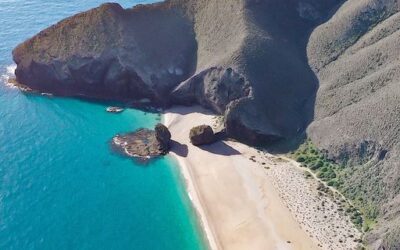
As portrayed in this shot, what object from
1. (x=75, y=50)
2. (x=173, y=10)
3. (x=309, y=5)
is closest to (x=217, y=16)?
(x=173, y=10)

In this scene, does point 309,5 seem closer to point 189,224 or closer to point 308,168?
point 308,168

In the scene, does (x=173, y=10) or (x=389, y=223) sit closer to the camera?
(x=389, y=223)

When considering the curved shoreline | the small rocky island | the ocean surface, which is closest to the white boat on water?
the ocean surface

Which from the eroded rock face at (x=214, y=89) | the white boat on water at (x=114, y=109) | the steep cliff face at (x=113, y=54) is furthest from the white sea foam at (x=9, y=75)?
the eroded rock face at (x=214, y=89)

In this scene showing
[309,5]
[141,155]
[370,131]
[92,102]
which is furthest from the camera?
[309,5]

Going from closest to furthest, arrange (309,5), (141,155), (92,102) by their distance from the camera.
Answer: (141,155)
(92,102)
(309,5)

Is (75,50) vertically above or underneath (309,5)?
underneath
